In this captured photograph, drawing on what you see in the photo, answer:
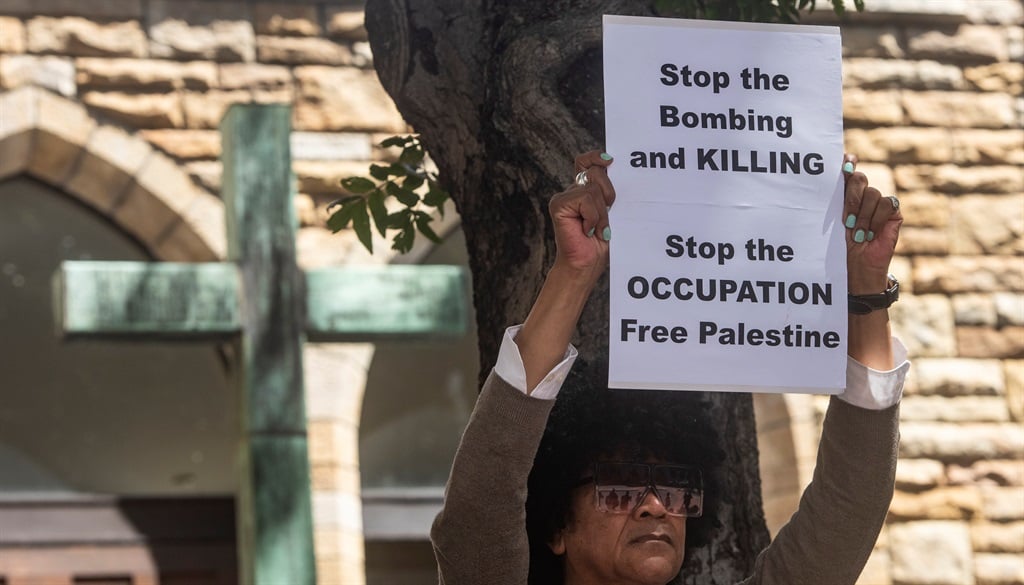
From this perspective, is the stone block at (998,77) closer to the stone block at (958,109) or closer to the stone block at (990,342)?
the stone block at (958,109)

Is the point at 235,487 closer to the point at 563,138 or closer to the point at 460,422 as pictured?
the point at 460,422

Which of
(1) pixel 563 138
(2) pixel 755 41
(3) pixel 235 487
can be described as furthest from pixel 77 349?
(2) pixel 755 41

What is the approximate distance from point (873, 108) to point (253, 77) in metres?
2.39

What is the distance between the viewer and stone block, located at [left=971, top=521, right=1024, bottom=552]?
711 centimetres

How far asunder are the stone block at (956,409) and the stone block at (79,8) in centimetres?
321

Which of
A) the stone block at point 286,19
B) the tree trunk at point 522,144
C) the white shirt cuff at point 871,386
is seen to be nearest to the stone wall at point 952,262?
the stone block at point 286,19

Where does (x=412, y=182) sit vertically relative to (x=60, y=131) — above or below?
below

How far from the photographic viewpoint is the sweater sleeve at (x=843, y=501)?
2.71 meters

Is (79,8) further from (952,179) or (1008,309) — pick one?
(1008,309)

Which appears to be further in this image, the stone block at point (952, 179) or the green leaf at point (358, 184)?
the stone block at point (952, 179)

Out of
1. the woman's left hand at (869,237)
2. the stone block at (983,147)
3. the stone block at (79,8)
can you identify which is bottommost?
the woman's left hand at (869,237)

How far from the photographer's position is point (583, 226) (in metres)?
2.60

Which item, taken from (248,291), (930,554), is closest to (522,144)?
(248,291)

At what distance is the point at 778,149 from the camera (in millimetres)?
2783
